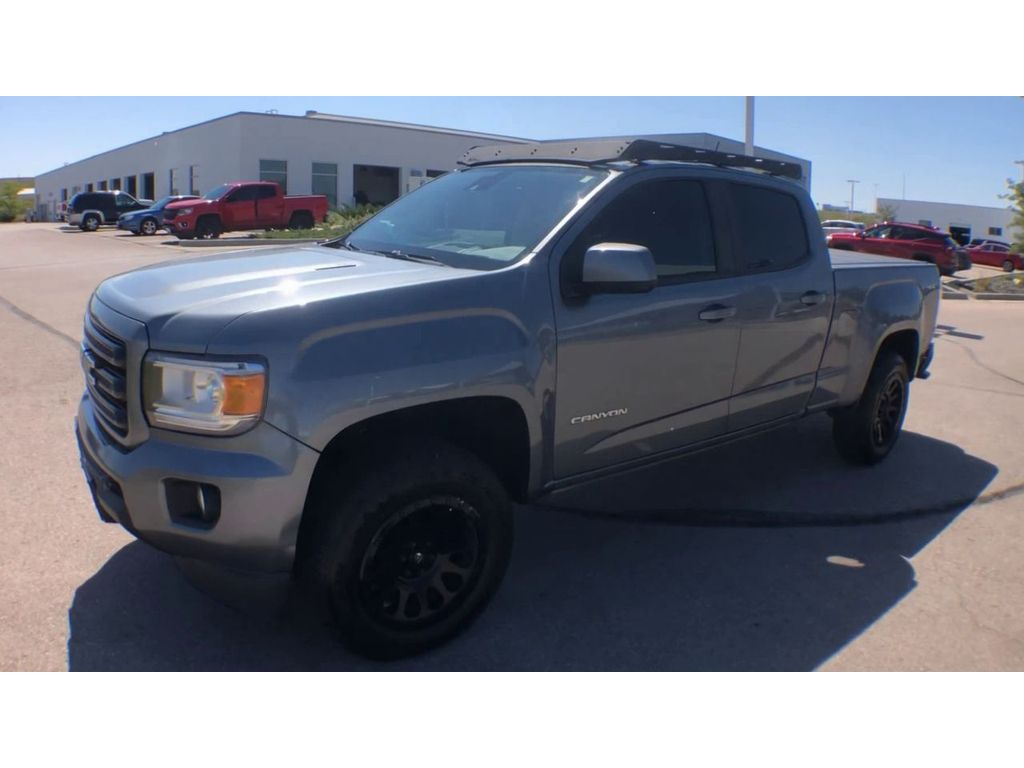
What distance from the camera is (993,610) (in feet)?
13.0

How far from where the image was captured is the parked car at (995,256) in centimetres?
3831

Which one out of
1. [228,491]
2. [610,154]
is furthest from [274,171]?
[228,491]

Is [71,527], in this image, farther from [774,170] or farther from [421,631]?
[774,170]

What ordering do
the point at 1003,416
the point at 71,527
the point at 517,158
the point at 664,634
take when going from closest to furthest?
the point at 664,634 < the point at 71,527 < the point at 517,158 < the point at 1003,416

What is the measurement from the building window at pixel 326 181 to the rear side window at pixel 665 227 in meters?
37.6

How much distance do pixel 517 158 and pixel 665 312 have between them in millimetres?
1299

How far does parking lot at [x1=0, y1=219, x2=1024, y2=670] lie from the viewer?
342 cm

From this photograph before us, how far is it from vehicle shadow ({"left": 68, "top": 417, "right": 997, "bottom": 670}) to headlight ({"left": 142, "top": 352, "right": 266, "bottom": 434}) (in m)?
0.74

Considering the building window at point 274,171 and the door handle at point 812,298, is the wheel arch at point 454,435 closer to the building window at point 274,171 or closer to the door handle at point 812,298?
the door handle at point 812,298

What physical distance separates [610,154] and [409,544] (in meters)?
2.14

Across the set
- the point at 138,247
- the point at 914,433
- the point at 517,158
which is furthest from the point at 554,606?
the point at 138,247

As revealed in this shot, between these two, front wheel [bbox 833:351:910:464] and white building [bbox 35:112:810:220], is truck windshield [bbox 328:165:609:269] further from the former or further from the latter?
white building [bbox 35:112:810:220]

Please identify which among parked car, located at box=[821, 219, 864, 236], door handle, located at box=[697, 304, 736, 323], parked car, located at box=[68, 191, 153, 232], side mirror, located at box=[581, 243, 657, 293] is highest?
parked car, located at box=[821, 219, 864, 236]

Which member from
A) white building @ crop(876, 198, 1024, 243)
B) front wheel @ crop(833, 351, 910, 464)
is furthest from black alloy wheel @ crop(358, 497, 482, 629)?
white building @ crop(876, 198, 1024, 243)
